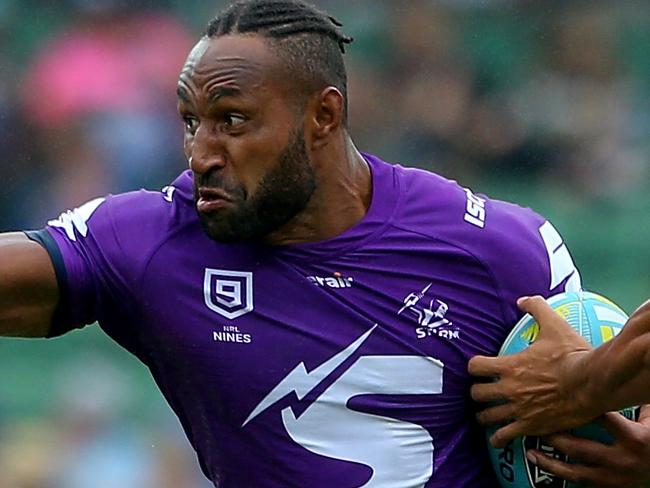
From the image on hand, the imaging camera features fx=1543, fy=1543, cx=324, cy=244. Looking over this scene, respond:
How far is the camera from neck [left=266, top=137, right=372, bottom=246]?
371 centimetres

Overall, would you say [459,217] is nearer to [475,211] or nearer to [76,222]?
[475,211]

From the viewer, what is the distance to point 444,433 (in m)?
3.73

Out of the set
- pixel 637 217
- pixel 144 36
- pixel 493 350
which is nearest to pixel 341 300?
pixel 493 350

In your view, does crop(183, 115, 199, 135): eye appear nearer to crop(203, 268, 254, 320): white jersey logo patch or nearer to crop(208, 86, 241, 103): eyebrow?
crop(208, 86, 241, 103): eyebrow

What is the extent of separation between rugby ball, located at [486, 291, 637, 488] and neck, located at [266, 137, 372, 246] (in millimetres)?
491

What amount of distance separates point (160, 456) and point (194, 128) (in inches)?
158

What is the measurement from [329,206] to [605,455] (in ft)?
2.89

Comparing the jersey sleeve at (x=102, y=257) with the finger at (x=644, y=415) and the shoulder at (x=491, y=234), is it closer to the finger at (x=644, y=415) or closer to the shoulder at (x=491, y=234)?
the shoulder at (x=491, y=234)

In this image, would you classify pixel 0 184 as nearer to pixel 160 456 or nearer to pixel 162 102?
pixel 162 102

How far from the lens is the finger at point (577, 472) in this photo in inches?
142

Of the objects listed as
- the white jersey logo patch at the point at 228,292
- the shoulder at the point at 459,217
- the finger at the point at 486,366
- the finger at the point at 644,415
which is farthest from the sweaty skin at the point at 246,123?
the finger at the point at 644,415

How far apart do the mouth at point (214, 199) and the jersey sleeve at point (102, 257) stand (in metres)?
0.20

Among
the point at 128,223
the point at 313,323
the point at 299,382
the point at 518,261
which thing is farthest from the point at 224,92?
the point at 518,261

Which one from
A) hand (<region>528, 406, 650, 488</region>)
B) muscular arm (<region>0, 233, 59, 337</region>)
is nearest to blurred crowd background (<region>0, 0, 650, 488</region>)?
muscular arm (<region>0, 233, 59, 337</region>)
